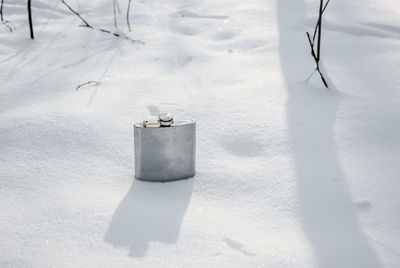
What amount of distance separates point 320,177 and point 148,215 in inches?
24.4

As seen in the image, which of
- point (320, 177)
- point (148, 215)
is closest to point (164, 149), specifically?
point (148, 215)

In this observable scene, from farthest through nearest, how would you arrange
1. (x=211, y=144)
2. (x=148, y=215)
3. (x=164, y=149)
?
1. (x=211, y=144)
2. (x=164, y=149)
3. (x=148, y=215)

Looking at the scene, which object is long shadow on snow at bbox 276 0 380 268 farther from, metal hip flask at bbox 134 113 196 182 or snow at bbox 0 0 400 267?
metal hip flask at bbox 134 113 196 182

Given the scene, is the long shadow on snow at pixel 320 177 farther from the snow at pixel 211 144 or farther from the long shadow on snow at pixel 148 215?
the long shadow on snow at pixel 148 215

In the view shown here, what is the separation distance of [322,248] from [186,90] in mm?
1186

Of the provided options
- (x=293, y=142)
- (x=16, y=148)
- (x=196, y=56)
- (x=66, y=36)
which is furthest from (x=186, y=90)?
(x=66, y=36)

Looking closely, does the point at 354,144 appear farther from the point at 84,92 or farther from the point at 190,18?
the point at 190,18

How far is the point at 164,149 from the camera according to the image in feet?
4.73

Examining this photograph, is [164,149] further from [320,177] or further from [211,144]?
[320,177]

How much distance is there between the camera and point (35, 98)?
6.56 feet

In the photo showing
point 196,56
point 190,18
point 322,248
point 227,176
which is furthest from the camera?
point 190,18

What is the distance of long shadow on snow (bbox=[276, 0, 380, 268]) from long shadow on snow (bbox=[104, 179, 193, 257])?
15.3 inches

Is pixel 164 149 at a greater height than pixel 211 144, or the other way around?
pixel 164 149

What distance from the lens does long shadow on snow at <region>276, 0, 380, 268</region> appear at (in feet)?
3.67
